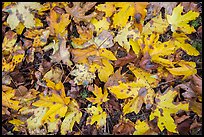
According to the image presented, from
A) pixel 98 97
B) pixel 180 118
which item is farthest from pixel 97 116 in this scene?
pixel 180 118

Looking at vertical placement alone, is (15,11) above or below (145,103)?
above

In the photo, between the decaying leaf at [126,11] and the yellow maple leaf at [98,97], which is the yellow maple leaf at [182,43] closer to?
the decaying leaf at [126,11]

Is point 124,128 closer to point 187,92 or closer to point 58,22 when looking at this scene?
point 187,92

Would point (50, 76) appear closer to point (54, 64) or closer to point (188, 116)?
point (54, 64)

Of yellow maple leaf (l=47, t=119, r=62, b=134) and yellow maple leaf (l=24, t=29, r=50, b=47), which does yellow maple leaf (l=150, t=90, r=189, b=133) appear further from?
yellow maple leaf (l=24, t=29, r=50, b=47)

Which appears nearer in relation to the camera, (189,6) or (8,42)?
(189,6)

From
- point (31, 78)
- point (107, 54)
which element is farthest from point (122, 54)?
point (31, 78)
